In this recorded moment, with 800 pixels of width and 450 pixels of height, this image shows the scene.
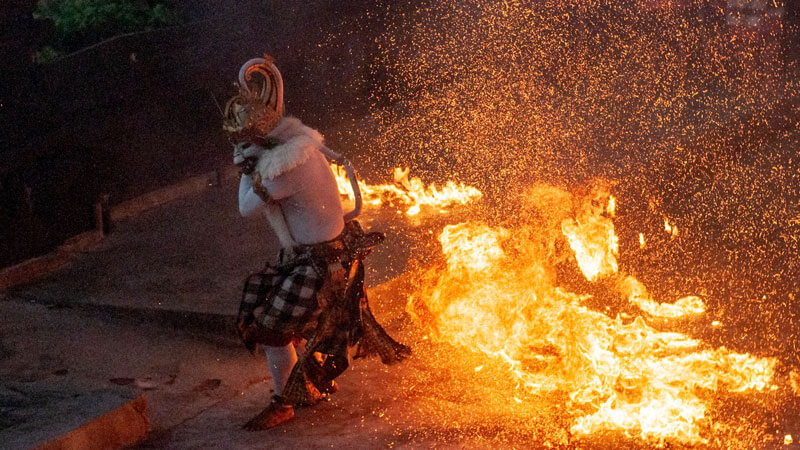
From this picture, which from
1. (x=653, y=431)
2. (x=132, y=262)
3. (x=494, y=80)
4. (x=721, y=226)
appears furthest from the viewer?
(x=494, y=80)

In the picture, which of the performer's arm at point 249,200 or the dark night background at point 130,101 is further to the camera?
the dark night background at point 130,101

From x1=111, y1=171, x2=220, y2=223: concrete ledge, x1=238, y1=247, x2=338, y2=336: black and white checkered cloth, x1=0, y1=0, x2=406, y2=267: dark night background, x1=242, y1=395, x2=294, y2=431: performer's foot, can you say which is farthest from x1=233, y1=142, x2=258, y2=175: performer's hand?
x1=111, y1=171, x2=220, y2=223: concrete ledge

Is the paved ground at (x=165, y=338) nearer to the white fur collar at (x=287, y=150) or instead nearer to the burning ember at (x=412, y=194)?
the burning ember at (x=412, y=194)

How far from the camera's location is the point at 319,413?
4.49 m

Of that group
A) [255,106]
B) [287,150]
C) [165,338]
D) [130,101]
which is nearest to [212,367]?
[165,338]

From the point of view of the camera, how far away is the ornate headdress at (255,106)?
4.15m

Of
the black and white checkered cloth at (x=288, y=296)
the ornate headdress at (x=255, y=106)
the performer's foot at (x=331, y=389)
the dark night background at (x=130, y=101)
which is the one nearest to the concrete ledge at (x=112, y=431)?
the black and white checkered cloth at (x=288, y=296)

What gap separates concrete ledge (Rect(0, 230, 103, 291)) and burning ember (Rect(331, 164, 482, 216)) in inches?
94.3

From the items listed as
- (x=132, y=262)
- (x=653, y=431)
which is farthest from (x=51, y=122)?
(x=653, y=431)

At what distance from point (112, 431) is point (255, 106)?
5.84ft

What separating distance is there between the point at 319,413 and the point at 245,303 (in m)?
0.75

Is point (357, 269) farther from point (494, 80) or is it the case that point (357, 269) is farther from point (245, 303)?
point (494, 80)

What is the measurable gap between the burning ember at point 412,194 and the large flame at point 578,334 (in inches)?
38.2

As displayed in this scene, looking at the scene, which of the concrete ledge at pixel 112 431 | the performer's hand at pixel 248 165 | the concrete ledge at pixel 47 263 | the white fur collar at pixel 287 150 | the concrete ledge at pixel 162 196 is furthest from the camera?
the concrete ledge at pixel 162 196
